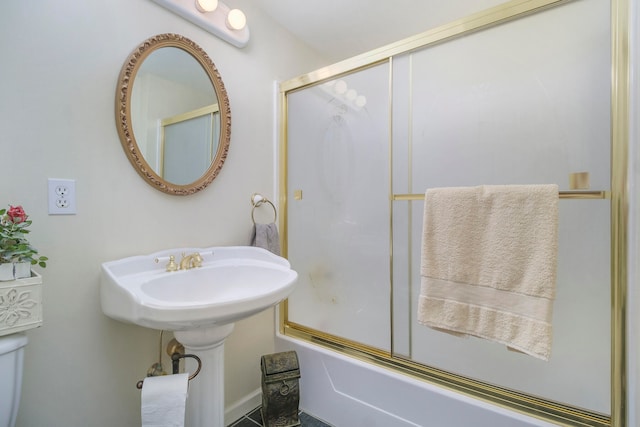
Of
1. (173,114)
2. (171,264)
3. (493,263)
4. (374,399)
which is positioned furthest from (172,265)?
(493,263)

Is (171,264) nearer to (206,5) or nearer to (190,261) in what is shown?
(190,261)

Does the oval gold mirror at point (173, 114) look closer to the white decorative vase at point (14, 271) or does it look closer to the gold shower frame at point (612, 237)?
the white decorative vase at point (14, 271)

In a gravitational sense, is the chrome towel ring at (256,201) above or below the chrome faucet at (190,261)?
above

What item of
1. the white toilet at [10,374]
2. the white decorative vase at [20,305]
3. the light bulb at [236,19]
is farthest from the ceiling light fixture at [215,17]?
the white toilet at [10,374]

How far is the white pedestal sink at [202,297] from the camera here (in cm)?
87

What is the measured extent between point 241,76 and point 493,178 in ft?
4.51

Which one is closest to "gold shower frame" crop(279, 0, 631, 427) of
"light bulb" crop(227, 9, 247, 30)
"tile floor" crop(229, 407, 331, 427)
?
"tile floor" crop(229, 407, 331, 427)

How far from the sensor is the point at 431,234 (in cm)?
116

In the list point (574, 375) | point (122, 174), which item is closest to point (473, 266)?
point (574, 375)

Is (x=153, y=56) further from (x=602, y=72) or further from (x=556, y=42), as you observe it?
(x=602, y=72)

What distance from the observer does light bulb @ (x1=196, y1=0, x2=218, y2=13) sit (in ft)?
4.56

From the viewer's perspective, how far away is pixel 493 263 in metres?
1.04

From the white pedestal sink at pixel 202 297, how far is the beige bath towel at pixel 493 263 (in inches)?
22.6

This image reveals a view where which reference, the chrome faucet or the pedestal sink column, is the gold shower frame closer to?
the pedestal sink column
